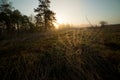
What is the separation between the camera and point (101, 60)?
2.91 metres

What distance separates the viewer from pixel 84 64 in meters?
2.76

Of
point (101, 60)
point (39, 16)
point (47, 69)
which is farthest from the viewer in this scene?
point (39, 16)

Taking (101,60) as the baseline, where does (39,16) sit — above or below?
above

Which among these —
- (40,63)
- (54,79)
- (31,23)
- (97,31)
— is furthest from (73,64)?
(31,23)

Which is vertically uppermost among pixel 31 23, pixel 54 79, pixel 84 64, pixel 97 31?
pixel 31 23

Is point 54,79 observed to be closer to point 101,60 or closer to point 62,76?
point 62,76

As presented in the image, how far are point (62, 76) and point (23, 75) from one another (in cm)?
88

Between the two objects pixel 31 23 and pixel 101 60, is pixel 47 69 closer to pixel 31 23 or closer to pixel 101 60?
pixel 101 60

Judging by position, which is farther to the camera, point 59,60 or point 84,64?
point 59,60

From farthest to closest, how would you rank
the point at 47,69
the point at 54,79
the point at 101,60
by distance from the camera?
the point at 101,60 → the point at 47,69 → the point at 54,79

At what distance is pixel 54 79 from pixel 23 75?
0.72m

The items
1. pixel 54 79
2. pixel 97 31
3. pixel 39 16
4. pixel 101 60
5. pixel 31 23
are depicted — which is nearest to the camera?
pixel 54 79

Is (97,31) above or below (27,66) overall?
above

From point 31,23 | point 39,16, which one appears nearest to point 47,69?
point 39,16
